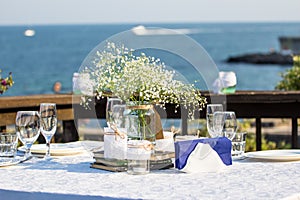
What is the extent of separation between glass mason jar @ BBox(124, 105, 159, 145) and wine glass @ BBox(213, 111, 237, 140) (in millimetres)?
316

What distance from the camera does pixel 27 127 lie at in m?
2.75

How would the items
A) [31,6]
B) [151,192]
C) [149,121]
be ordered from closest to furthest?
[151,192]
[149,121]
[31,6]

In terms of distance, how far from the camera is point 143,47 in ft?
9.30

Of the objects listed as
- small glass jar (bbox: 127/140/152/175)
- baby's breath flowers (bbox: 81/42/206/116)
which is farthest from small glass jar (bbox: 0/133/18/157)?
small glass jar (bbox: 127/140/152/175)

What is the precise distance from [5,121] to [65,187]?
2.03 meters

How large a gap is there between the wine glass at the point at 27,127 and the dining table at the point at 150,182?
10 cm

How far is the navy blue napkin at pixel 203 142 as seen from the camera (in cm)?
249

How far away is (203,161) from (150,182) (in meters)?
0.27

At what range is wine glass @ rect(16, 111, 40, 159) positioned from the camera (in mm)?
2742

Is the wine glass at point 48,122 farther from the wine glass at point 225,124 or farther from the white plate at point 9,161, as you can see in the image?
the wine glass at point 225,124

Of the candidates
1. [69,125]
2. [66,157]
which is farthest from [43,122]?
[69,125]

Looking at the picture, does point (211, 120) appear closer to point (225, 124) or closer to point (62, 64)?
point (225, 124)

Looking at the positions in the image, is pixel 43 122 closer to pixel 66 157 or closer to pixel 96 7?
pixel 66 157

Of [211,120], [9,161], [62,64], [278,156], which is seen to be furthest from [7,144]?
[62,64]
